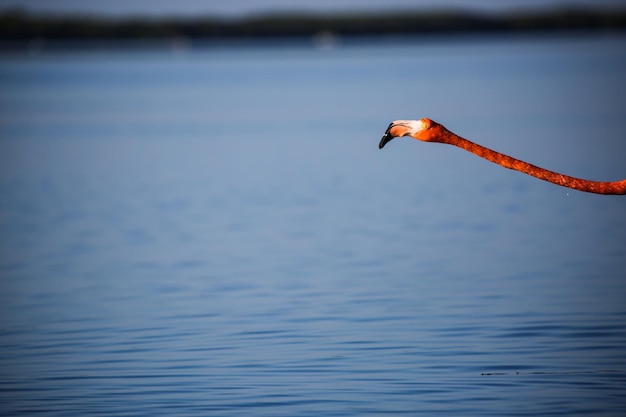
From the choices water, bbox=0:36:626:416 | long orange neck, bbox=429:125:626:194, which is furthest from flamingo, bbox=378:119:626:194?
water, bbox=0:36:626:416

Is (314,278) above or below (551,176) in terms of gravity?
below

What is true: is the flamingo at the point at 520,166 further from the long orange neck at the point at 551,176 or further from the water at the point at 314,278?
the water at the point at 314,278

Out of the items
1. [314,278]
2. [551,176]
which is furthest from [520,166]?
[314,278]

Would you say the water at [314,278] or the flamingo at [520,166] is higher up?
the flamingo at [520,166]

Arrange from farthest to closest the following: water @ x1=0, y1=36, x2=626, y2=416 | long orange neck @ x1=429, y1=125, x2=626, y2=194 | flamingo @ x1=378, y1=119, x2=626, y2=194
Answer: water @ x1=0, y1=36, x2=626, y2=416, long orange neck @ x1=429, y1=125, x2=626, y2=194, flamingo @ x1=378, y1=119, x2=626, y2=194

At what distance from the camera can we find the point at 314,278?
51.2ft

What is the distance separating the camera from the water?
1042cm

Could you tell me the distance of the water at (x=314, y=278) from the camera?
34.2 ft

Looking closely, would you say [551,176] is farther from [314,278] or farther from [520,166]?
[314,278]

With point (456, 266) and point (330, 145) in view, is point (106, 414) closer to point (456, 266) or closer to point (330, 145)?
point (456, 266)

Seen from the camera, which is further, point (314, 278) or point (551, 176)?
point (314, 278)

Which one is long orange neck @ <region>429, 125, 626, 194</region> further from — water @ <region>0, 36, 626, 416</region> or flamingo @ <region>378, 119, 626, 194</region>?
water @ <region>0, 36, 626, 416</region>

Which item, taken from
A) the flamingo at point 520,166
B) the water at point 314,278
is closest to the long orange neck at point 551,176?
the flamingo at point 520,166

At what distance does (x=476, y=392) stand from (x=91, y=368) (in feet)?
12.2
